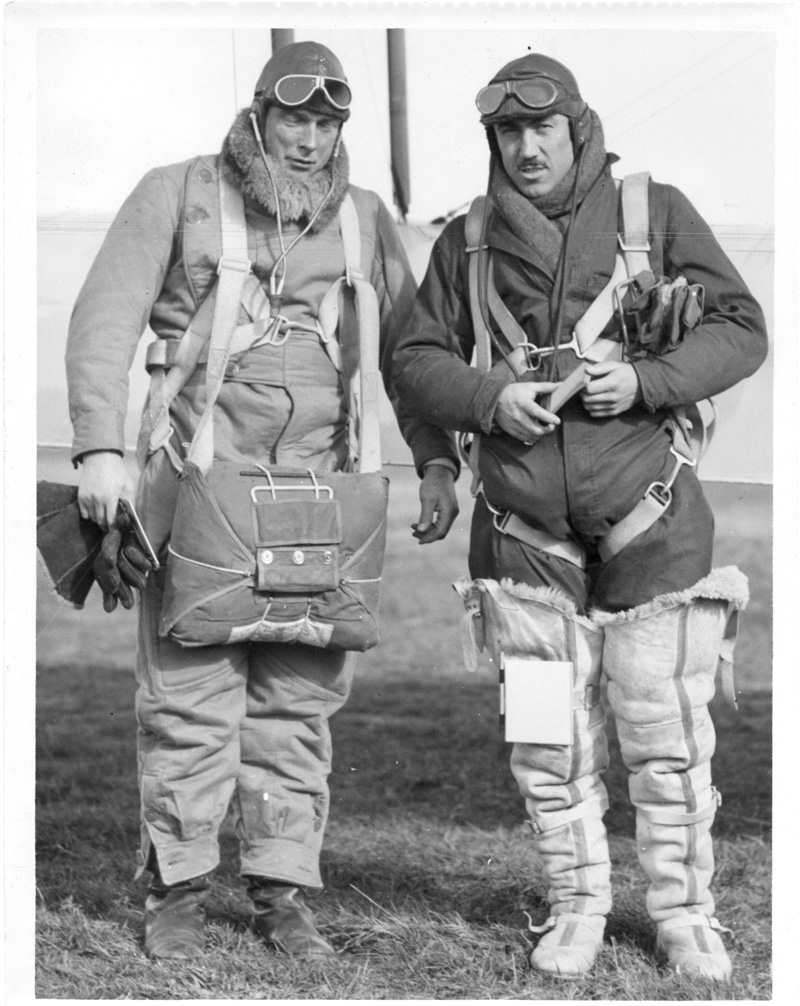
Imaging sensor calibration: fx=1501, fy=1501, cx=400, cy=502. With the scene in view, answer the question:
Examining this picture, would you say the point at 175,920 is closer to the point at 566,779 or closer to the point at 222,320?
the point at 566,779

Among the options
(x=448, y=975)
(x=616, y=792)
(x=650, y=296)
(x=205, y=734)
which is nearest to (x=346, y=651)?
(x=205, y=734)

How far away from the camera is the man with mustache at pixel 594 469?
400 centimetres

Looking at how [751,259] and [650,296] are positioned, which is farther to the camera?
[751,259]

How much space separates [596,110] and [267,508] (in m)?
1.49

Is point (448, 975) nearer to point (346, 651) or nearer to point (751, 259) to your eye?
point (346, 651)

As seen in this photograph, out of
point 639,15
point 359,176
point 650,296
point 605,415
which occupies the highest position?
point 639,15

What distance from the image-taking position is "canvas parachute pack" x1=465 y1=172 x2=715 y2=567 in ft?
12.9

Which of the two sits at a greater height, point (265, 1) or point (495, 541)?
point (265, 1)

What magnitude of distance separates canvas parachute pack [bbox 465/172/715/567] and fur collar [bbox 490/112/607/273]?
0.10 meters

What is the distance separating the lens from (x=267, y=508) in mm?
4133

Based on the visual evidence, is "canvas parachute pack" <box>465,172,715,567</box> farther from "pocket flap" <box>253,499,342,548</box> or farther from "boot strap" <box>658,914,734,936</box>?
"boot strap" <box>658,914,734,936</box>

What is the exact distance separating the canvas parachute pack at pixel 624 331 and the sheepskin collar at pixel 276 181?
1.43ft

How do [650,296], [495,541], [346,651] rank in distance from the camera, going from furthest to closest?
[346,651]
[495,541]
[650,296]

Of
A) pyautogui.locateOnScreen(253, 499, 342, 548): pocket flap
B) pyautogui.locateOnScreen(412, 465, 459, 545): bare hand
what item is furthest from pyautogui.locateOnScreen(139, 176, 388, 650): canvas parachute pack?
pyautogui.locateOnScreen(412, 465, 459, 545): bare hand
